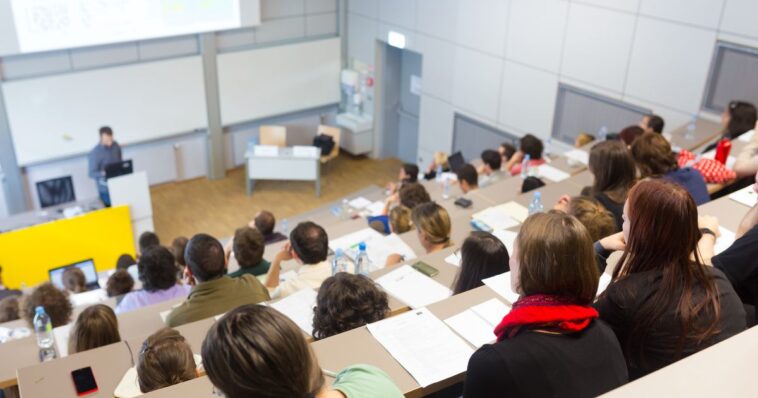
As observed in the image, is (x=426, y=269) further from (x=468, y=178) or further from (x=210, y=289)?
(x=468, y=178)

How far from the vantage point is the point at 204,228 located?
902cm

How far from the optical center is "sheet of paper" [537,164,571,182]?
631 centimetres

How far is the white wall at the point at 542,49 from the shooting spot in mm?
6590

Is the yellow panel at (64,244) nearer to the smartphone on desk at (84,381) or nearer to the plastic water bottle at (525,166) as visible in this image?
the smartphone on desk at (84,381)

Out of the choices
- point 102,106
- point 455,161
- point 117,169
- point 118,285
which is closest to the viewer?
point 118,285

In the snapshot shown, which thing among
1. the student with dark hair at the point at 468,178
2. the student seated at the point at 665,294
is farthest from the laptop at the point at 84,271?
the student seated at the point at 665,294

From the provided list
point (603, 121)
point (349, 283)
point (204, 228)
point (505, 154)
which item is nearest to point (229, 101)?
point (204, 228)

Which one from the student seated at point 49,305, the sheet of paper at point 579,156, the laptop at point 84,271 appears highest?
the sheet of paper at point 579,156

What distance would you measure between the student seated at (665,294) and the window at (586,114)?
558 cm

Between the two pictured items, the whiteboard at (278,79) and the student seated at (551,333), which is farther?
the whiteboard at (278,79)

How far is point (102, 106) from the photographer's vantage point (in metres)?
8.95

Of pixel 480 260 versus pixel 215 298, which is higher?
pixel 480 260

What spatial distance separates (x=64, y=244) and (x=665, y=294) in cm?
711

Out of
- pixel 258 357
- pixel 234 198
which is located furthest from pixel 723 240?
pixel 234 198
